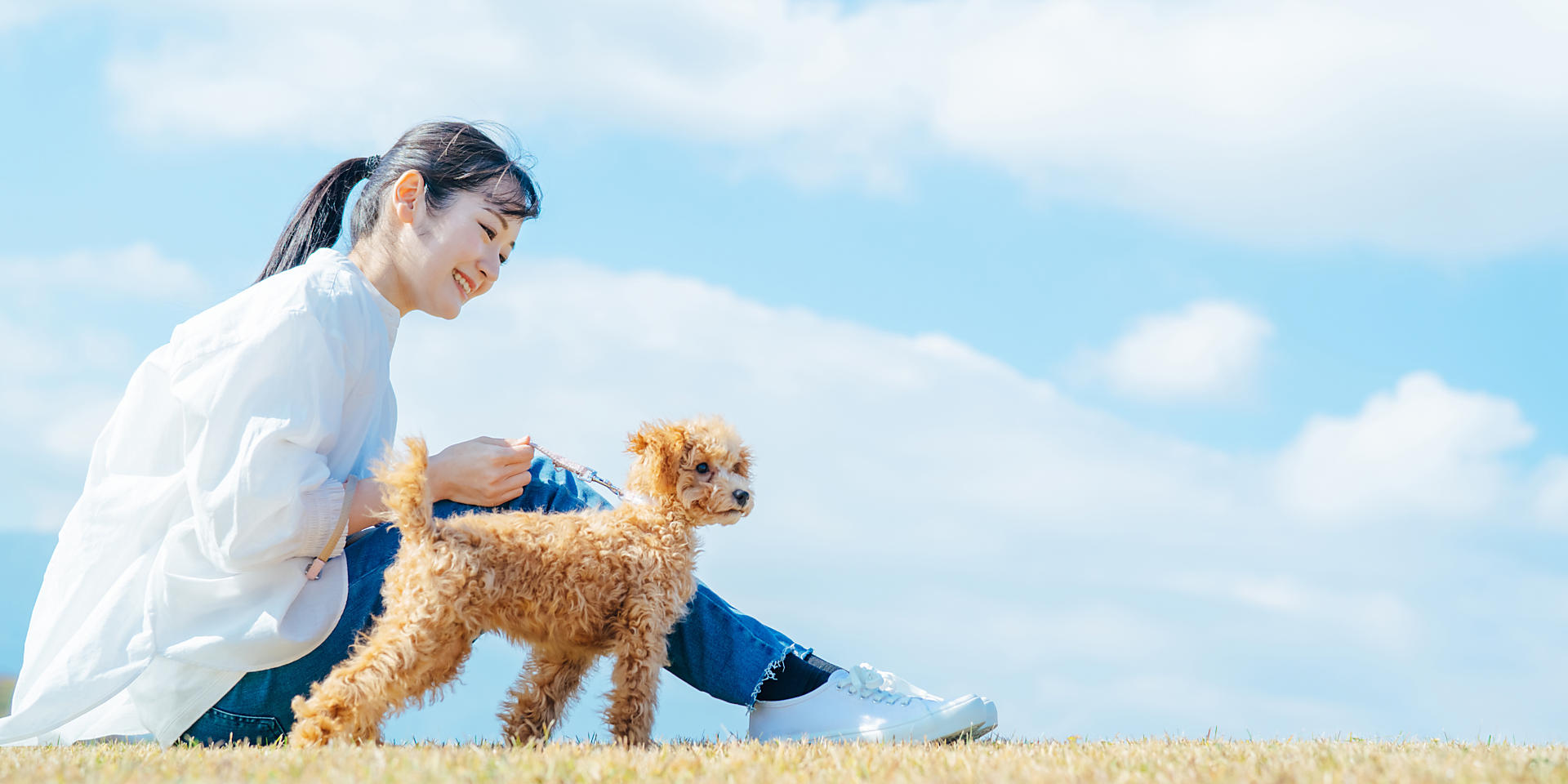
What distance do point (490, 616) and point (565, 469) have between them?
813mm

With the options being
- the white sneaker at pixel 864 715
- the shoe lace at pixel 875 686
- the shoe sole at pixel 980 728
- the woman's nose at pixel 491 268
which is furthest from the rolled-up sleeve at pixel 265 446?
the shoe sole at pixel 980 728

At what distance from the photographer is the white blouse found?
3.66 m

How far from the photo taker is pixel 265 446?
3.60 m

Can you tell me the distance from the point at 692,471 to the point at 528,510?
673 mm

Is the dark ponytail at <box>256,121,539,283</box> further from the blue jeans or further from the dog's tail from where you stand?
the dog's tail

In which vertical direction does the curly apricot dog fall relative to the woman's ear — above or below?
below

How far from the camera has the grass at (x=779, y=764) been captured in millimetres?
2811

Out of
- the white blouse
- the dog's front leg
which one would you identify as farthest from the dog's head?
the white blouse

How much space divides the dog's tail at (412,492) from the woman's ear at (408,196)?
1377mm

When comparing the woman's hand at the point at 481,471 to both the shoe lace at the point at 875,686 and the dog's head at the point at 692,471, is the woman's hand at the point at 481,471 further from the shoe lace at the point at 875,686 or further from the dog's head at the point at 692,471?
the shoe lace at the point at 875,686

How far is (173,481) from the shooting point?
12.8 feet

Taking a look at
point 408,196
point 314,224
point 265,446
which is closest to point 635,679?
point 265,446

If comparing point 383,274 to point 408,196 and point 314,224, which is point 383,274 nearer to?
point 408,196

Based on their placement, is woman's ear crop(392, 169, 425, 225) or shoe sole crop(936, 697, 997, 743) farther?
woman's ear crop(392, 169, 425, 225)
